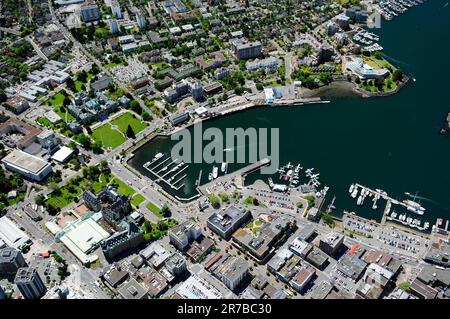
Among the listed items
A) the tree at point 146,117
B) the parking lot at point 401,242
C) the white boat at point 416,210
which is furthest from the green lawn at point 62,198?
the white boat at point 416,210

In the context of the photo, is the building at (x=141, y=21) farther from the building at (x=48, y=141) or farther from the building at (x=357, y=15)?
the building at (x=357, y=15)

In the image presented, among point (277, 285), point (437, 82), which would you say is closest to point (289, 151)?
point (277, 285)

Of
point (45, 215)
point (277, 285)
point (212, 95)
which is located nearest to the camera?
point (277, 285)

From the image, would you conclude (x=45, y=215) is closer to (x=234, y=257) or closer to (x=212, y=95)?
(x=234, y=257)

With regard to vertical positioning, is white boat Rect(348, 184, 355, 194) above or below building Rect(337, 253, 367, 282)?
above

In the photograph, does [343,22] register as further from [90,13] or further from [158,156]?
[90,13]

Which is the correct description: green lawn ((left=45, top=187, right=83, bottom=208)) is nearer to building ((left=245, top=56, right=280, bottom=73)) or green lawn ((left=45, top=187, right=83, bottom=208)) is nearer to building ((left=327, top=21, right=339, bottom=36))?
building ((left=245, top=56, right=280, bottom=73))

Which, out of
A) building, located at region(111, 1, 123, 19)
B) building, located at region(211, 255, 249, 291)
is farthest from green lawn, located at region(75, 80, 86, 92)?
building, located at region(211, 255, 249, 291)
